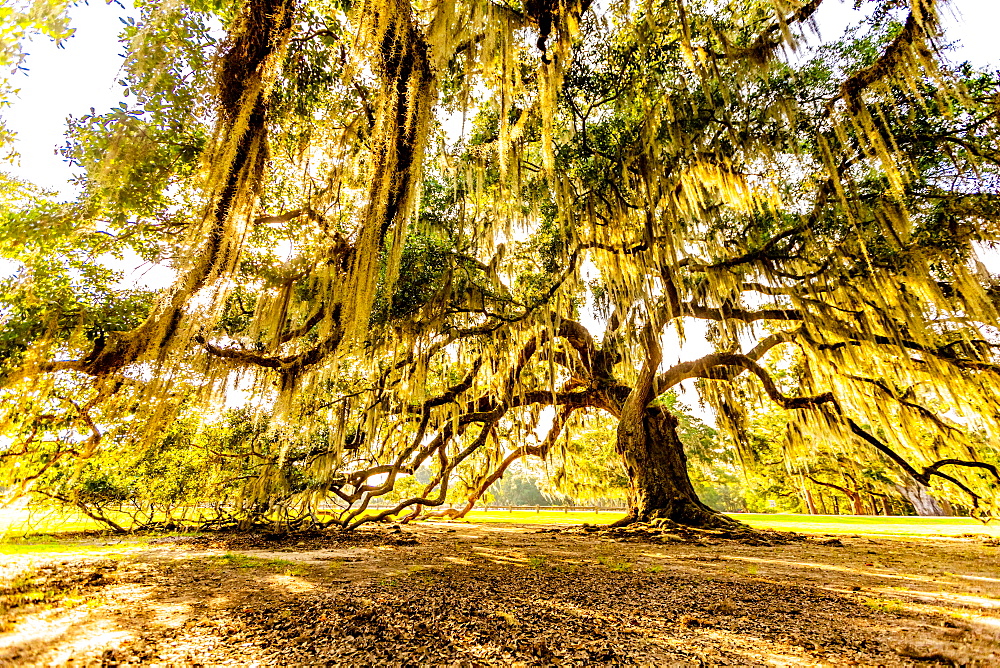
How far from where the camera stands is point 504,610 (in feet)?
8.58

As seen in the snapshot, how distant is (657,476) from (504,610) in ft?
18.7

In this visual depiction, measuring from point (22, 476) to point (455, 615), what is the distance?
6890mm

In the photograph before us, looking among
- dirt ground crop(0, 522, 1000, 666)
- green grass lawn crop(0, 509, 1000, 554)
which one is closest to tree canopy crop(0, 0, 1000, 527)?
green grass lawn crop(0, 509, 1000, 554)

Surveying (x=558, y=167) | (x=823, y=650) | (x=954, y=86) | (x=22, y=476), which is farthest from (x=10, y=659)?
(x=954, y=86)

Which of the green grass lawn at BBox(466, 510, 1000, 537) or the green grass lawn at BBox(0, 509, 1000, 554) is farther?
the green grass lawn at BBox(466, 510, 1000, 537)

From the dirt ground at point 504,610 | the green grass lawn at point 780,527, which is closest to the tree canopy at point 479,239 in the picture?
the green grass lawn at point 780,527

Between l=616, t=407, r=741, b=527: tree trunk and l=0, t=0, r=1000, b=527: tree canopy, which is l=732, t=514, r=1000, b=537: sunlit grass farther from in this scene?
l=616, t=407, r=741, b=527: tree trunk

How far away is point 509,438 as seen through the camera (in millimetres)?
10086

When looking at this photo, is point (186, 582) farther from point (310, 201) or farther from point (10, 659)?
point (310, 201)

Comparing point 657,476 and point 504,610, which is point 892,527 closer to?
point 657,476

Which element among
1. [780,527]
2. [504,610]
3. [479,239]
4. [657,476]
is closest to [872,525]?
[780,527]

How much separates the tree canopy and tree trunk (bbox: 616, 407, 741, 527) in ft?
0.17

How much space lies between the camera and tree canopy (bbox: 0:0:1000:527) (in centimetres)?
362

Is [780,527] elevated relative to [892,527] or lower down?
elevated
